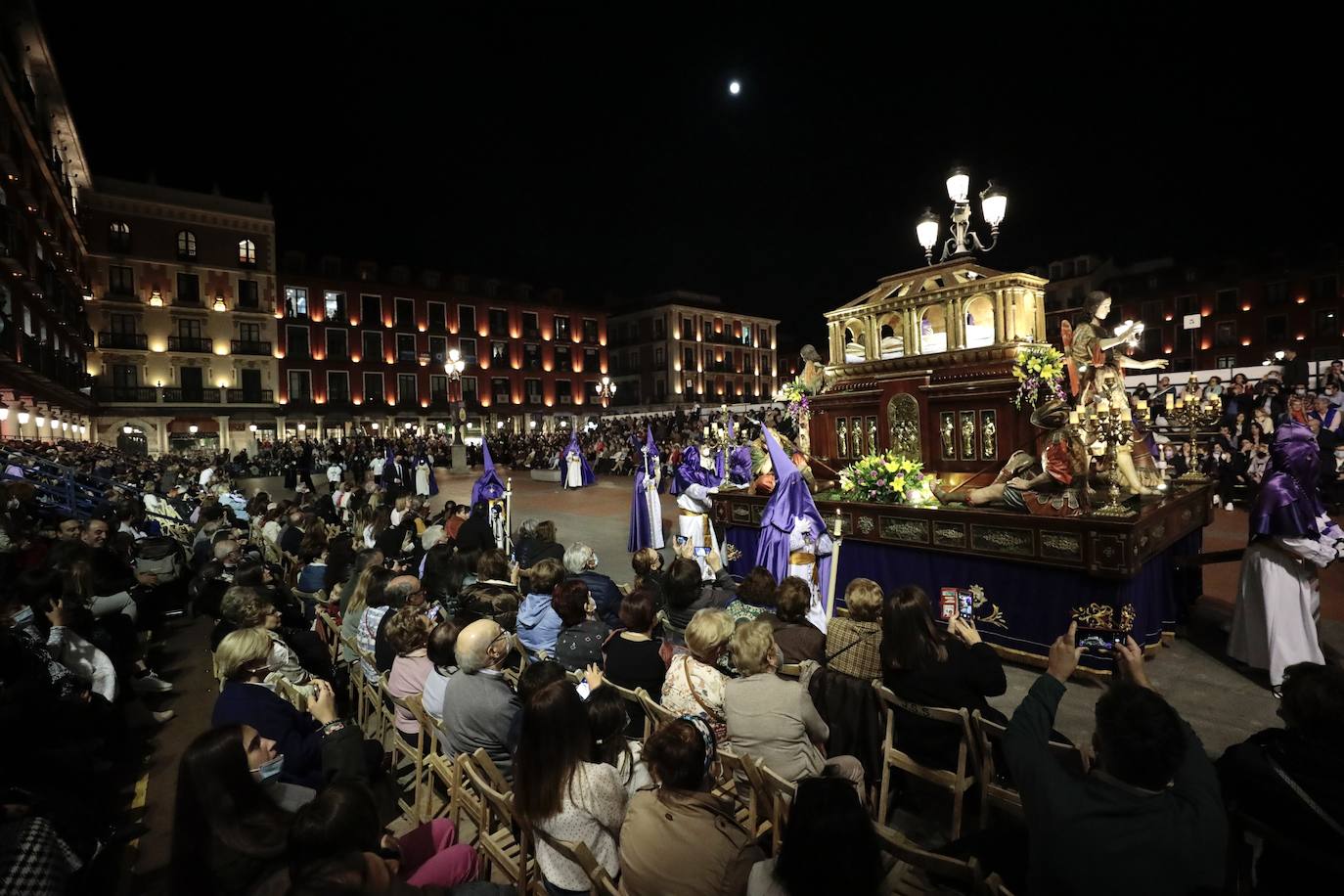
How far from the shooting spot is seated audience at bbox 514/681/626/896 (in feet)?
7.83

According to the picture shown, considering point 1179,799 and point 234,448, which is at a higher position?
point 234,448

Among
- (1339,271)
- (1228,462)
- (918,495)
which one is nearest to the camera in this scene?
(918,495)

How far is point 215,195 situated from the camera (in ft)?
122

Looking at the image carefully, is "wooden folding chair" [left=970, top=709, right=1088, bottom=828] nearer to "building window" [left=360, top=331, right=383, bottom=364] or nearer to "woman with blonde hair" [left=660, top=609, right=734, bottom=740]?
"woman with blonde hair" [left=660, top=609, right=734, bottom=740]

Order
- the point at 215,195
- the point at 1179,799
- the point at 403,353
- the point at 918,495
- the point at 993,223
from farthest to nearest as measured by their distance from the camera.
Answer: the point at 403,353, the point at 215,195, the point at 993,223, the point at 918,495, the point at 1179,799

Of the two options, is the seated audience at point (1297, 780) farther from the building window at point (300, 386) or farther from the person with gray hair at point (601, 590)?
the building window at point (300, 386)

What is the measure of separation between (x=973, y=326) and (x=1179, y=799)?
23.0 feet

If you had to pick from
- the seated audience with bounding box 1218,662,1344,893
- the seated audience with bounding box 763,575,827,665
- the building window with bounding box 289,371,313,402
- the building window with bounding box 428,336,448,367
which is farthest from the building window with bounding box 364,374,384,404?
the seated audience with bounding box 1218,662,1344,893

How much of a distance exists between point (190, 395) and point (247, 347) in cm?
423

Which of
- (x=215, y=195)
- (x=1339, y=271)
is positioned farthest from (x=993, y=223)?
(x=215, y=195)

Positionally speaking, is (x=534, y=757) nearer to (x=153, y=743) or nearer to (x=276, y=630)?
(x=276, y=630)

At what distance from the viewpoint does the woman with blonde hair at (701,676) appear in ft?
10.8

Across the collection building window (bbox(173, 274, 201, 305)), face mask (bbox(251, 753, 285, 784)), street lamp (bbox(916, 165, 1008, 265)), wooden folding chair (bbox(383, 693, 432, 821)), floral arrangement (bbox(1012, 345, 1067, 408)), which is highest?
building window (bbox(173, 274, 201, 305))

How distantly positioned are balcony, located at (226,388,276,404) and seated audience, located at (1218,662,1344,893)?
151 ft
